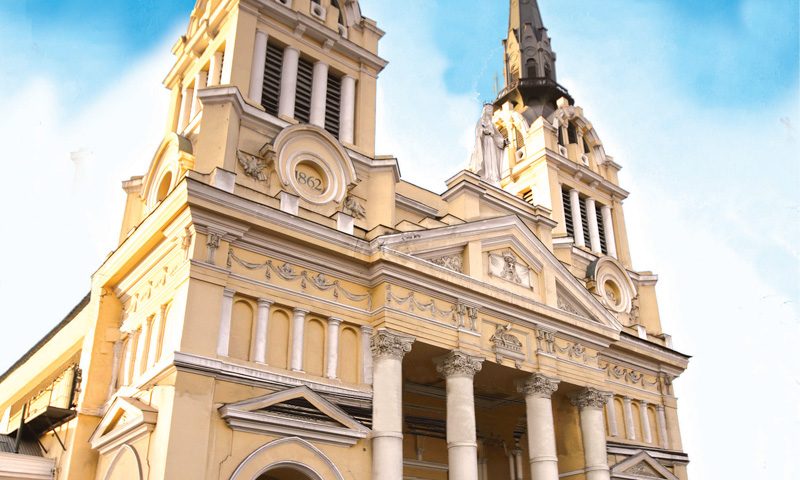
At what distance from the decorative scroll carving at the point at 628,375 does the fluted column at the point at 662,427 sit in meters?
0.85

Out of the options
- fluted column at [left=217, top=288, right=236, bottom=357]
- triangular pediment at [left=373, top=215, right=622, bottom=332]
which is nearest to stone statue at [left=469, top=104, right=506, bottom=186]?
triangular pediment at [left=373, top=215, right=622, bottom=332]

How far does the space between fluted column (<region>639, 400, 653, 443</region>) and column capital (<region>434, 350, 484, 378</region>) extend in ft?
28.2

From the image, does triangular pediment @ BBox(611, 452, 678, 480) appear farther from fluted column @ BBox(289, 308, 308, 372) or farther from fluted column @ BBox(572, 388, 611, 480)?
fluted column @ BBox(289, 308, 308, 372)

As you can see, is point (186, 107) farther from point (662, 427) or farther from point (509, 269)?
point (662, 427)

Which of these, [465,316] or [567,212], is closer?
[465,316]

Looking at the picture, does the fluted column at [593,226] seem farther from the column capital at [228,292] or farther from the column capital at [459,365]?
the column capital at [228,292]

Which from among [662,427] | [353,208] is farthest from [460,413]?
[662,427]

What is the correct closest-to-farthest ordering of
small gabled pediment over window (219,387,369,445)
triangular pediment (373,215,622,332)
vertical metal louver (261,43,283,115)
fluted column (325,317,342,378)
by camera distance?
1. small gabled pediment over window (219,387,369,445)
2. fluted column (325,317,342,378)
3. triangular pediment (373,215,622,332)
4. vertical metal louver (261,43,283,115)

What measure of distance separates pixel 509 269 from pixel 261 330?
25.3ft

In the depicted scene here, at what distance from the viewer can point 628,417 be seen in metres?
24.1

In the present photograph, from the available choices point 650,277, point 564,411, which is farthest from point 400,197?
point 650,277

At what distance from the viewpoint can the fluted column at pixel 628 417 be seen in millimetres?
23938

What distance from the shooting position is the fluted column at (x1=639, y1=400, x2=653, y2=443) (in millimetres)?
24500

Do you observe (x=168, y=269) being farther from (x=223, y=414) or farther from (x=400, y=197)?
(x=400, y=197)
